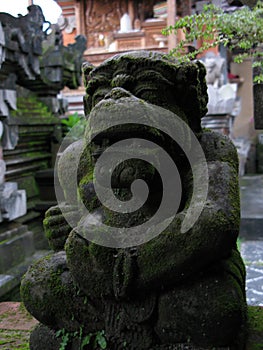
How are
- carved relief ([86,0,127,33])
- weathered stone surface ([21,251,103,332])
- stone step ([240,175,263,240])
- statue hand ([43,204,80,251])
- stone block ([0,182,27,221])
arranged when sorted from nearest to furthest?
weathered stone surface ([21,251,103,332]), statue hand ([43,204,80,251]), stone block ([0,182,27,221]), stone step ([240,175,263,240]), carved relief ([86,0,127,33])

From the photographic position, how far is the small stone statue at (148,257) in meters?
1.50

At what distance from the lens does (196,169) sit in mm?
1687

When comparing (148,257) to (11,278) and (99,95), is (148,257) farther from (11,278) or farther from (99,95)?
(11,278)

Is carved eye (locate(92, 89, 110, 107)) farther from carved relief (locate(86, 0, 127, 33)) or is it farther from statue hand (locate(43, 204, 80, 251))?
carved relief (locate(86, 0, 127, 33))

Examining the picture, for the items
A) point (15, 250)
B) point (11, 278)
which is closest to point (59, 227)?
point (11, 278)

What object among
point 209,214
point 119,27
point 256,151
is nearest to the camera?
point 209,214

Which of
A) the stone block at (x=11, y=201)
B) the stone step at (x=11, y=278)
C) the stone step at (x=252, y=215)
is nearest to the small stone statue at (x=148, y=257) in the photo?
the stone step at (x=11, y=278)

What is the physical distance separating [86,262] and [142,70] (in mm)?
742

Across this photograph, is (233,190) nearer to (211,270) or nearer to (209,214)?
(209,214)

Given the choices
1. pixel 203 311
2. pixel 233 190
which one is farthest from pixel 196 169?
pixel 203 311

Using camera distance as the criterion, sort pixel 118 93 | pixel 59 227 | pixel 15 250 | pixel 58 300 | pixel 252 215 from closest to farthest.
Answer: pixel 118 93 < pixel 58 300 < pixel 59 227 < pixel 15 250 < pixel 252 215

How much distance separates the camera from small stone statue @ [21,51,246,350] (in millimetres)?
1499

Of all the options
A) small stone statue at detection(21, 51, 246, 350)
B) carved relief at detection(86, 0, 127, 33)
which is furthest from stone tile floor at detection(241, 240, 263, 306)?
carved relief at detection(86, 0, 127, 33)

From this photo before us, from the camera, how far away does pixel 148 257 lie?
1.52 m
